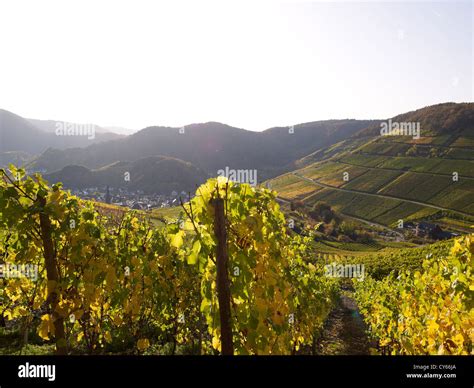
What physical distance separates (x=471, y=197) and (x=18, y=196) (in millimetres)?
125871

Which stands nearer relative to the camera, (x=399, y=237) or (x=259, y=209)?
(x=259, y=209)

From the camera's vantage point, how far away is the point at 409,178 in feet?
414

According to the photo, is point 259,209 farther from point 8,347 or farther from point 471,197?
point 471,197

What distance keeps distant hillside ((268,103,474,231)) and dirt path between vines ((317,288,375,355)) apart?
74232mm

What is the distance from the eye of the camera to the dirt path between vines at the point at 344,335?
17031 mm

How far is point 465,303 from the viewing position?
16.3ft

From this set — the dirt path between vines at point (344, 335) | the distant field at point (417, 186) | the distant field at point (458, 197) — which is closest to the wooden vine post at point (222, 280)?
the dirt path between vines at point (344, 335)

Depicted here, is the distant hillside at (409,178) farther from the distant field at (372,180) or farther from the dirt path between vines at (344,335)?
the dirt path between vines at (344,335)

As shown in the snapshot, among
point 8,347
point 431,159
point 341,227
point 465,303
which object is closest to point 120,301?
point 465,303

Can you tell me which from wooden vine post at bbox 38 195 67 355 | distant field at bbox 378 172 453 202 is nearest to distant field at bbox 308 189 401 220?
distant field at bbox 378 172 453 202

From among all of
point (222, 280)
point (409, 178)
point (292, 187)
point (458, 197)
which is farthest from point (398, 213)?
point (222, 280)

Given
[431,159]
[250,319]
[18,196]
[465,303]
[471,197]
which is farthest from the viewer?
[431,159]
